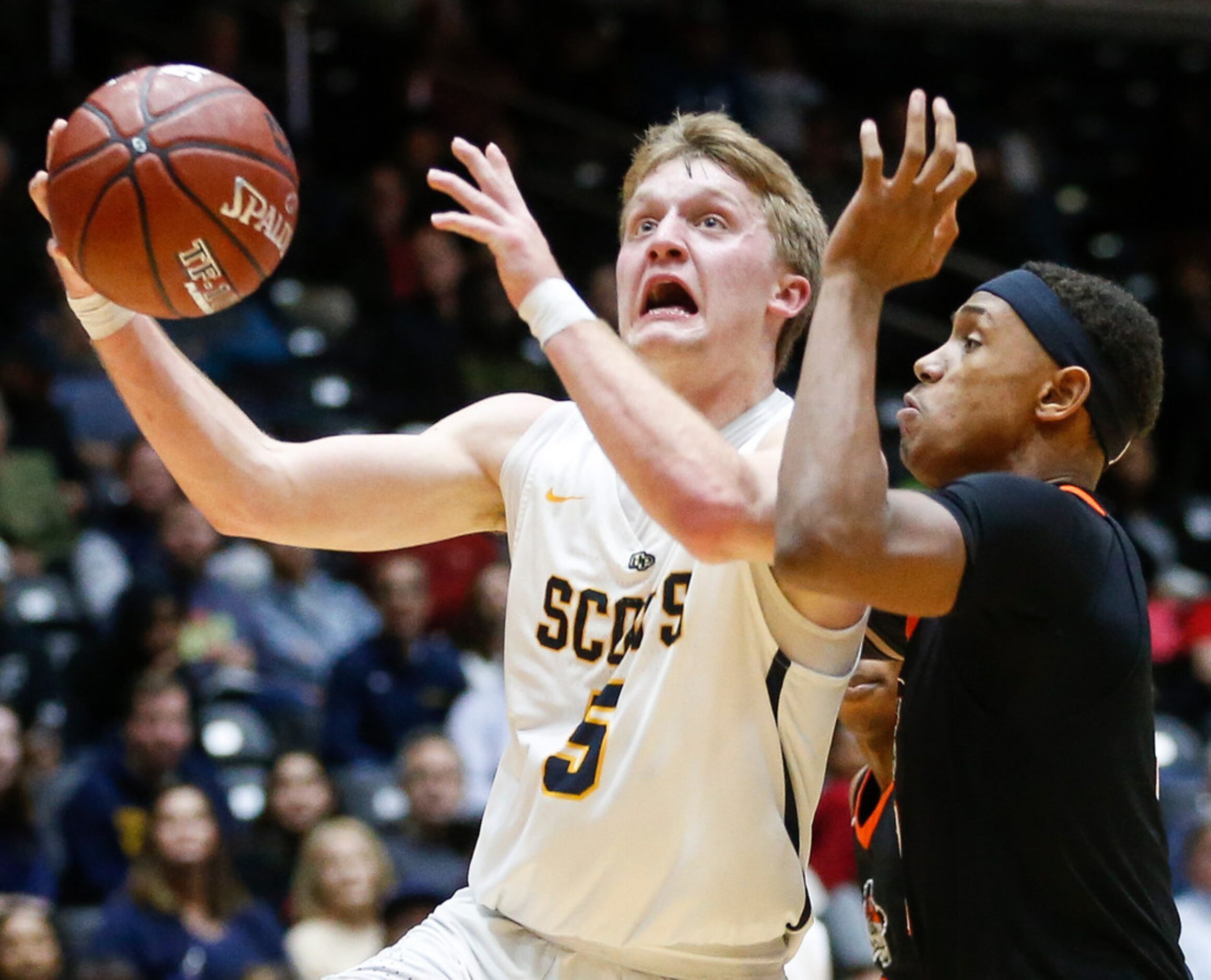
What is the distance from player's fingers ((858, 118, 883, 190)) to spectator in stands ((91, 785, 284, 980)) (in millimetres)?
4513

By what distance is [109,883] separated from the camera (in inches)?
272

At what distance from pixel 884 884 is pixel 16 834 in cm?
421

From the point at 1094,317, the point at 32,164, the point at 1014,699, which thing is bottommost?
the point at 1014,699

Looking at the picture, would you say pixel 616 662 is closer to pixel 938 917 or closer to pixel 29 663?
pixel 938 917

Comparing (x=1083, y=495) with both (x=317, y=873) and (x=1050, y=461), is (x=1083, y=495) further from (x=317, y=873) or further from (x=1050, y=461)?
(x=317, y=873)

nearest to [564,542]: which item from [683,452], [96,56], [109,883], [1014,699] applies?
[683,452]

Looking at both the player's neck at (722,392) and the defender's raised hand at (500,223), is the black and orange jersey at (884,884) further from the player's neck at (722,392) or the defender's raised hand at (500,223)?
the defender's raised hand at (500,223)

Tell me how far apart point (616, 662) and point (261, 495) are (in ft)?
2.83

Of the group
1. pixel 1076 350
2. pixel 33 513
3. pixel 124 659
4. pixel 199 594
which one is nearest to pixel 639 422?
pixel 1076 350

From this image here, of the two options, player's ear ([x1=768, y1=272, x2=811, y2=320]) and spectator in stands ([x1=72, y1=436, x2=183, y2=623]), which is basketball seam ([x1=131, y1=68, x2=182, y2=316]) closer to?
player's ear ([x1=768, y1=272, x2=811, y2=320])

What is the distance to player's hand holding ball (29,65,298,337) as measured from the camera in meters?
3.51

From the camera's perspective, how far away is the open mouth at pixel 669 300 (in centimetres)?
360

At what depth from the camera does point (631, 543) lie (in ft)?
11.5

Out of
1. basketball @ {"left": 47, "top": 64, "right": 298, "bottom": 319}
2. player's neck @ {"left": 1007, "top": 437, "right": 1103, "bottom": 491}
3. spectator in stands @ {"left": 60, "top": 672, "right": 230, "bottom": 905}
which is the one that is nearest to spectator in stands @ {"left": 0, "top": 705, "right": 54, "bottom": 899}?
spectator in stands @ {"left": 60, "top": 672, "right": 230, "bottom": 905}
